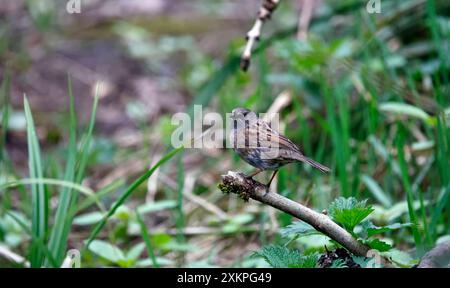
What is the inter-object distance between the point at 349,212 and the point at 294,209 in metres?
0.18

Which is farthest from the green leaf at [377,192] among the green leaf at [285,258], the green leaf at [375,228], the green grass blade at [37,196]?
the green grass blade at [37,196]

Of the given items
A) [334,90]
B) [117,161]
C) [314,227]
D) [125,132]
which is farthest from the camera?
[125,132]

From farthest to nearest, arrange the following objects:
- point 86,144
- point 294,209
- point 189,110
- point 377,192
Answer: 1. point 189,110
2. point 377,192
3. point 86,144
4. point 294,209

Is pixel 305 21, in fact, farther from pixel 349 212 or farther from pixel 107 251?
pixel 349 212

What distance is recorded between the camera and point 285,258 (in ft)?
7.38

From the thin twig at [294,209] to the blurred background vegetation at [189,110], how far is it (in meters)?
0.41

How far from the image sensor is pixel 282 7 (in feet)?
25.4

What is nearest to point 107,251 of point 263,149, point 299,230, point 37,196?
point 37,196

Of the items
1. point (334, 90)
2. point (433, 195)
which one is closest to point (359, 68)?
point (334, 90)

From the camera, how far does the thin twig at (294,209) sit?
2.18m

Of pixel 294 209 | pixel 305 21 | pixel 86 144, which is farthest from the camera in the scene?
pixel 305 21

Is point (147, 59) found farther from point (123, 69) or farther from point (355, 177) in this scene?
point (355, 177)

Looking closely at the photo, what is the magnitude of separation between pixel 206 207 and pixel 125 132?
2.06 meters

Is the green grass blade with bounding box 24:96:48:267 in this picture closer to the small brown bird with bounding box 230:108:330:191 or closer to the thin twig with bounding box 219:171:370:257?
the small brown bird with bounding box 230:108:330:191
